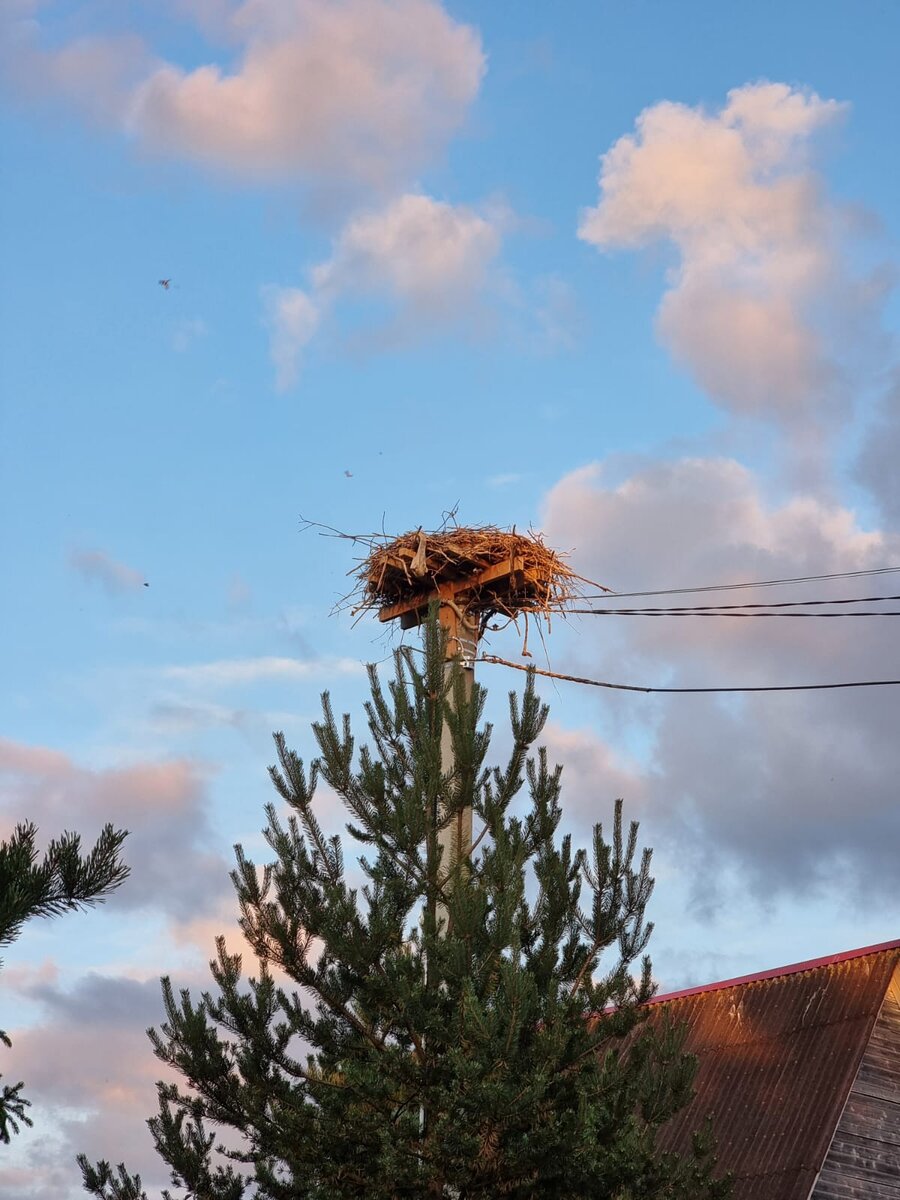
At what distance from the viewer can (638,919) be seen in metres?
10.6

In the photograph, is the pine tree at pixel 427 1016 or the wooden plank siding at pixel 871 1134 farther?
the wooden plank siding at pixel 871 1134

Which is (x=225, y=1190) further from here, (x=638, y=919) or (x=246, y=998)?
(x=638, y=919)

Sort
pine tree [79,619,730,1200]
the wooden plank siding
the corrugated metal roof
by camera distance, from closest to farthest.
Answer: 1. pine tree [79,619,730,1200]
2. the wooden plank siding
3. the corrugated metal roof

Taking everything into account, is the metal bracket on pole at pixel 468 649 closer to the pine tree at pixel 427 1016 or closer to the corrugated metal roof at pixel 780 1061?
the pine tree at pixel 427 1016

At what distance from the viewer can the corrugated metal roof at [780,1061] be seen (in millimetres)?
15930

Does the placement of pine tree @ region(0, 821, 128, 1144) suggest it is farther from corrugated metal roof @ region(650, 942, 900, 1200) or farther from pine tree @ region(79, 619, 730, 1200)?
corrugated metal roof @ region(650, 942, 900, 1200)

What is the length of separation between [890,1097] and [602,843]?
789 centimetres

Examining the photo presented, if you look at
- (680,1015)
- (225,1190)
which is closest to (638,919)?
(225,1190)

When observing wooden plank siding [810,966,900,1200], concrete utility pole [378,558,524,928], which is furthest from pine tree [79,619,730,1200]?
wooden plank siding [810,966,900,1200]

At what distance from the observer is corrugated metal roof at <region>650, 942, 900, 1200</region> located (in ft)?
52.3

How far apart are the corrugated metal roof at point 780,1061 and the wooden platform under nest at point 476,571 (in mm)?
5306

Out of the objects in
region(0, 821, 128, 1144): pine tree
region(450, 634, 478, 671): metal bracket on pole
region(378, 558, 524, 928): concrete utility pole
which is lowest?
region(0, 821, 128, 1144): pine tree

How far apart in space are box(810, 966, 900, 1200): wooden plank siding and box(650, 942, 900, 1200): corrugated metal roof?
0.14 m

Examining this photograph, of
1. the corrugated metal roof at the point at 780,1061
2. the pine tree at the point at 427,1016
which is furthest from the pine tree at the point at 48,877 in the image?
the corrugated metal roof at the point at 780,1061
